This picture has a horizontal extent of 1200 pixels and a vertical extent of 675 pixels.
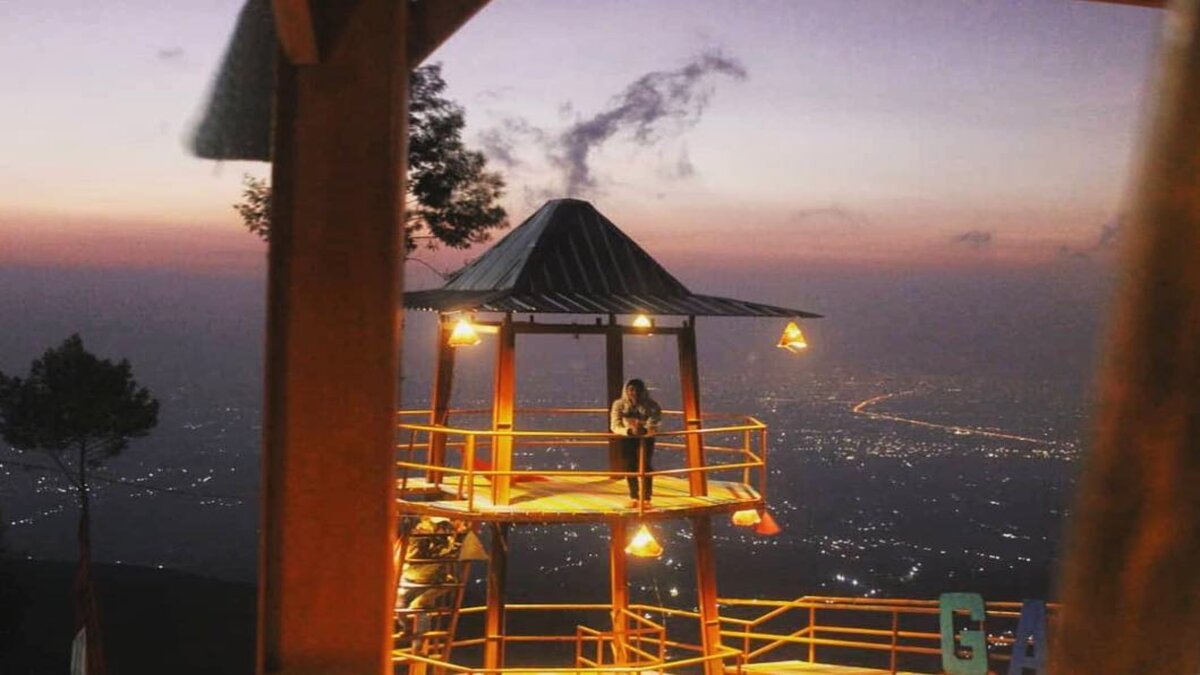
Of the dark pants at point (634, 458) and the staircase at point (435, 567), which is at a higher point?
the dark pants at point (634, 458)

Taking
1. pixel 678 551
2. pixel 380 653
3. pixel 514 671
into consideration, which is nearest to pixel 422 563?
pixel 514 671

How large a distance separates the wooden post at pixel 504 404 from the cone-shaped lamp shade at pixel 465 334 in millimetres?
407

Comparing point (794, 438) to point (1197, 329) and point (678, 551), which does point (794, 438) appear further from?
point (1197, 329)

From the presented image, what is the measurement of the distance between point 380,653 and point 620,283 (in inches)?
389

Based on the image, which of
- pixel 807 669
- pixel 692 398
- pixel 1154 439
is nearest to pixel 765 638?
pixel 807 669

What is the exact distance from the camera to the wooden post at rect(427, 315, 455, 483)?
1422 centimetres

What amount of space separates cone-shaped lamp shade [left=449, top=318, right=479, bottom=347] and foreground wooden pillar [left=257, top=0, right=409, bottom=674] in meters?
9.39

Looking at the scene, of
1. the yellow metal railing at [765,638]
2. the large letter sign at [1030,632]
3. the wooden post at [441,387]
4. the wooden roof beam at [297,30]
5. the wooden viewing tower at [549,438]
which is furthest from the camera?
the wooden post at [441,387]

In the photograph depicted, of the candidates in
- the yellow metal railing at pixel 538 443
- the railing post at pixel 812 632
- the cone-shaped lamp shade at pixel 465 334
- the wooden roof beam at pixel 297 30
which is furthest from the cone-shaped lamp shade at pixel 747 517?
the wooden roof beam at pixel 297 30

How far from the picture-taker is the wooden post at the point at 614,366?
1416cm

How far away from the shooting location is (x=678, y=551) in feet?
380

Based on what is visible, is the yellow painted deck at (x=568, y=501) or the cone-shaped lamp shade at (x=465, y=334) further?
the cone-shaped lamp shade at (x=465, y=334)

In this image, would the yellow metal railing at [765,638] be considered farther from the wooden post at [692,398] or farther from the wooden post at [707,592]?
the wooden post at [692,398]

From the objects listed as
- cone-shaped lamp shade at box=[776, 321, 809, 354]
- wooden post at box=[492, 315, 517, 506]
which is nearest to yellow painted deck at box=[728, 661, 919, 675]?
cone-shaped lamp shade at box=[776, 321, 809, 354]
